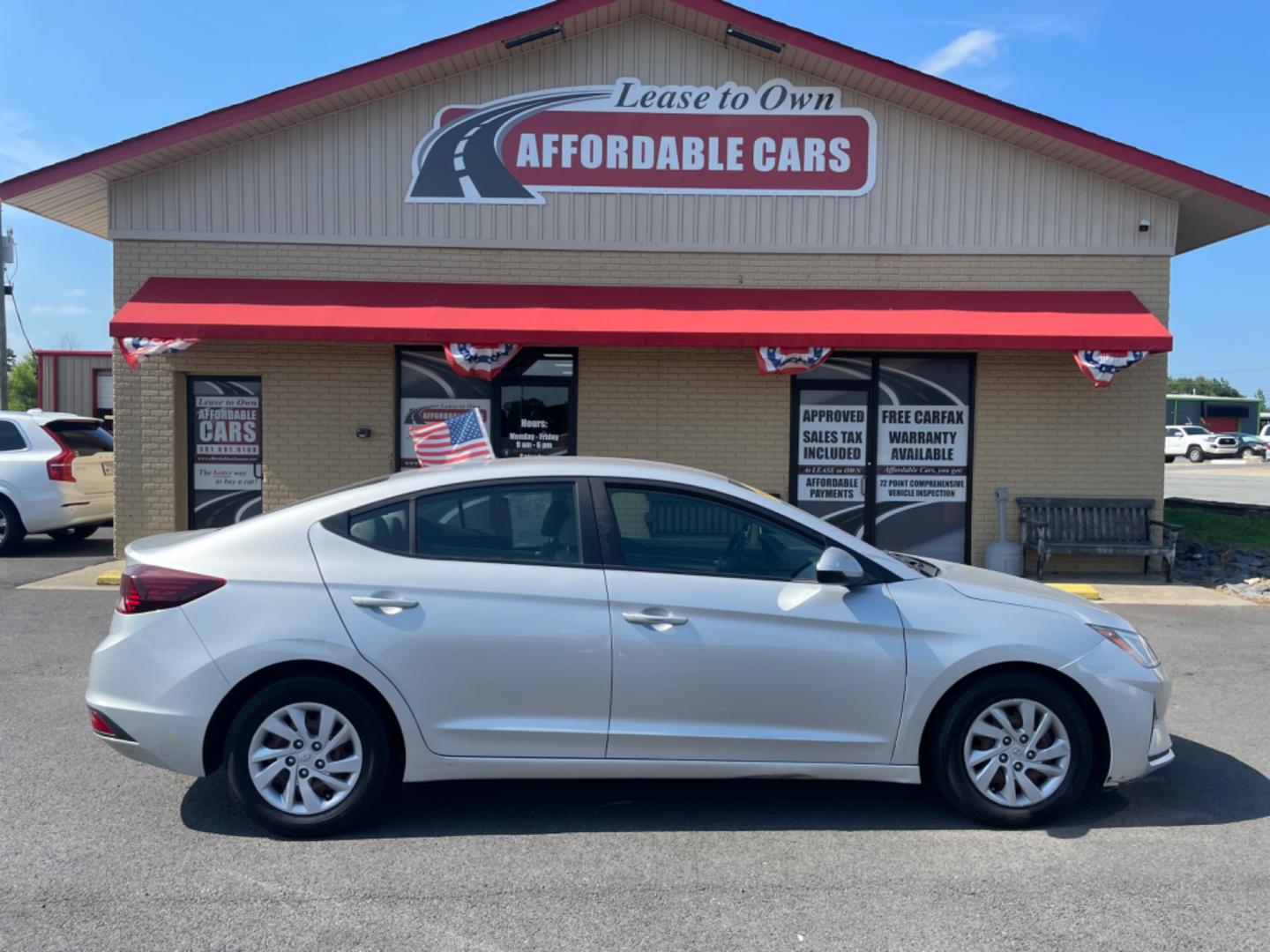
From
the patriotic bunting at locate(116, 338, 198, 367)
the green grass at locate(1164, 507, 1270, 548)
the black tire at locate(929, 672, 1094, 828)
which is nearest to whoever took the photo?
the black tire at locate(929, 672, 1094, 828)

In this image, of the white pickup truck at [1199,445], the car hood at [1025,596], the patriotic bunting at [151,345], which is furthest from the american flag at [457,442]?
the white pickup truck at [1199,445]

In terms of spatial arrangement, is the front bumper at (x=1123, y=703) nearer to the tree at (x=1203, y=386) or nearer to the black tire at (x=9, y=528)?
the black tire at (x=9, y=528)

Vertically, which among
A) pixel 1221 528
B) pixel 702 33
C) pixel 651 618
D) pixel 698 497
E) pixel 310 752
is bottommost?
pixel 310 752

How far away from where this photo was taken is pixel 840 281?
38.0 ft

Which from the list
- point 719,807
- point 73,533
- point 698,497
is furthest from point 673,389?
point 73,533

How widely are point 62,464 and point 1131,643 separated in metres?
11.9

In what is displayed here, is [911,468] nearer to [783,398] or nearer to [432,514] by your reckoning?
[783,398]

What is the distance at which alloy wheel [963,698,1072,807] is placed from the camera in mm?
4414

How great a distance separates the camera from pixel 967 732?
4.40 meters

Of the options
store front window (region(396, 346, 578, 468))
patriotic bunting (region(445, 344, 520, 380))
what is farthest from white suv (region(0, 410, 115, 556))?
patriotic bunting (region(445, 344, 520, 380))

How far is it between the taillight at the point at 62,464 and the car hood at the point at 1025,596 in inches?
436

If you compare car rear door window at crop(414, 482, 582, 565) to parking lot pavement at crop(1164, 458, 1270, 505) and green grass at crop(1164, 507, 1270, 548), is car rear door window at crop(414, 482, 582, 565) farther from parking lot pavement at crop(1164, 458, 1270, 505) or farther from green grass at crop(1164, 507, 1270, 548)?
parking lot pavement at crop(1164, 458, 1270, 505)

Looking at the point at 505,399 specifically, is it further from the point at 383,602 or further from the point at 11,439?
the point at 383,602

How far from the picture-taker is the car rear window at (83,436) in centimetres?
1259
